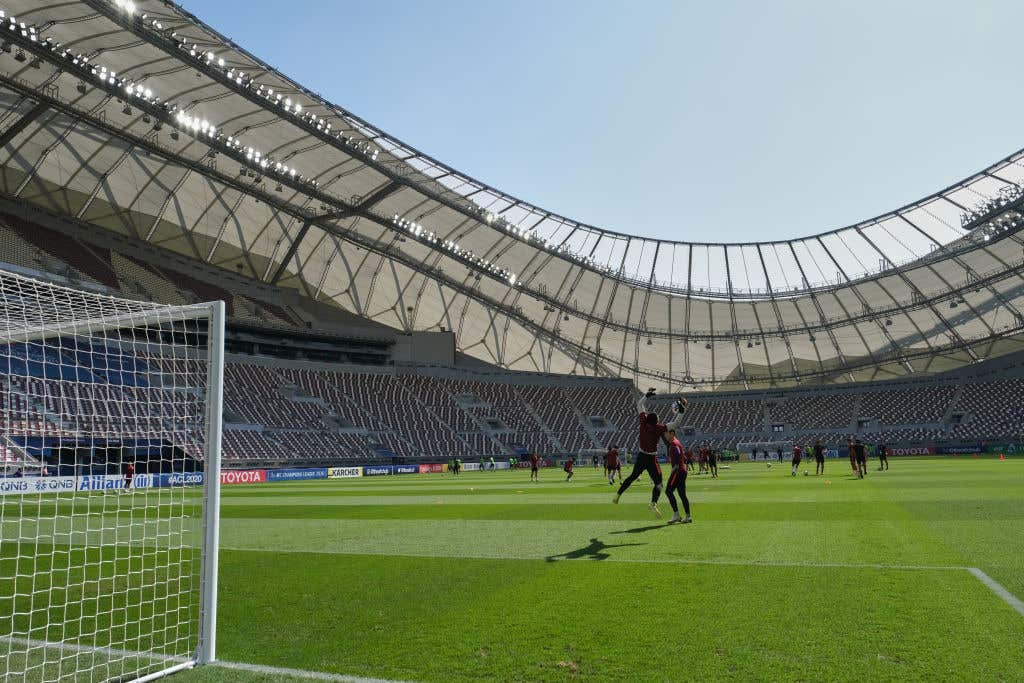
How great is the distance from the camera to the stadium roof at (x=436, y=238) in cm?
3086

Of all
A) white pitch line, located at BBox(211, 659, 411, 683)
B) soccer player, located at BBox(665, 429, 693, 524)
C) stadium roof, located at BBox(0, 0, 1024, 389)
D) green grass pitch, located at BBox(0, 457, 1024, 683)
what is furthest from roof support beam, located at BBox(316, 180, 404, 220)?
white pitch line, located at BBox(211, 659, 411, 683)

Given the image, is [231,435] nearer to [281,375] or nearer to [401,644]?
[281,375]

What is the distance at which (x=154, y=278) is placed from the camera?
159ft

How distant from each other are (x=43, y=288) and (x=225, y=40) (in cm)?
Result: 2751

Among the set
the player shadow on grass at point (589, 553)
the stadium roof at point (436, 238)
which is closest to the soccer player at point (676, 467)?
the player shadow on grass at point (589, 553)

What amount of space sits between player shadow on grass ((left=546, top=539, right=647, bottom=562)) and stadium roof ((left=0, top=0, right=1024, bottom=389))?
26787 mm

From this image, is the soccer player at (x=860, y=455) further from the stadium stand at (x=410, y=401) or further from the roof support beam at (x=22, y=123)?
the roof support beam at (x=22, y=123)

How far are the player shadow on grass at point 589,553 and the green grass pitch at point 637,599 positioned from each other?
0.05 m

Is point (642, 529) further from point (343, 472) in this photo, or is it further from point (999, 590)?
point (343, 472)

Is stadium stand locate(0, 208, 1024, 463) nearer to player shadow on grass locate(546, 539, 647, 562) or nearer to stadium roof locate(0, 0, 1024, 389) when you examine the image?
stadium roof locate(0, 0, 1024, 389)

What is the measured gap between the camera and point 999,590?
5668 millimetres

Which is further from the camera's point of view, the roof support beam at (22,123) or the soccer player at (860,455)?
the roof support beam at (22,123)

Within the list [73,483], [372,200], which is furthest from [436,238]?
[73,483]

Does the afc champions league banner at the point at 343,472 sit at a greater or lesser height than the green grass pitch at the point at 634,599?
lesser
